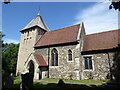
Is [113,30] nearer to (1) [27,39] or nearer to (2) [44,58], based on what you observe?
(2) [44,58]

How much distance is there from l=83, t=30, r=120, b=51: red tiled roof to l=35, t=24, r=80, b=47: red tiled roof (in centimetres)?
257

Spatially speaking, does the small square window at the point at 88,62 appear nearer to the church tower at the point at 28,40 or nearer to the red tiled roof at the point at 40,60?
the red tiled roof at the point at 40,60

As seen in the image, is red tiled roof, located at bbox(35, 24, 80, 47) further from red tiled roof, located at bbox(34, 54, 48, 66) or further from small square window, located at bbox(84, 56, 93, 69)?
small square window, located at bbox(84, 56, 93, 69)

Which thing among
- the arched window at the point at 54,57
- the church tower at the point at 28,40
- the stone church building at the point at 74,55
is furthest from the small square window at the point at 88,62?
the church tower at the point at 28,40

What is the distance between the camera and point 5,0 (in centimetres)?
544

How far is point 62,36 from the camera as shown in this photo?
2028cm

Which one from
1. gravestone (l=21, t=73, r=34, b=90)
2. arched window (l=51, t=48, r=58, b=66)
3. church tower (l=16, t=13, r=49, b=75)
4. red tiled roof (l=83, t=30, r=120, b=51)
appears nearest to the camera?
gravestone (l=21, t=73, r=34, b=90)

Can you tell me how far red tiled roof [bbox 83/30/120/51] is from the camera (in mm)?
15820

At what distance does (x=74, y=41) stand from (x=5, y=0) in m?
12.9

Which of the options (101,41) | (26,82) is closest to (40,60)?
(26,82)

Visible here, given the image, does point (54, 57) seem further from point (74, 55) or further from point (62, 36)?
point (62, 36)

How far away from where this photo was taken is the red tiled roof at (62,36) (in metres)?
Result: 18.6

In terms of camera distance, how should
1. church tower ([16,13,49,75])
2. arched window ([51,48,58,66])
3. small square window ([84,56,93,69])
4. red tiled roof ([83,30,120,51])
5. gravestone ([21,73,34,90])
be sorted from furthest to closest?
1. church tower ([16,13,49,75])
2. arched window ([51,48,58,66])
3. small square window ([84,56,93,69])
4. red tiled roof ([83,30,120,51])
5. gravestone ([21,73,34,90])

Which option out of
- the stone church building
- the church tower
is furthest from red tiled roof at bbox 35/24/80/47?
the church tower
